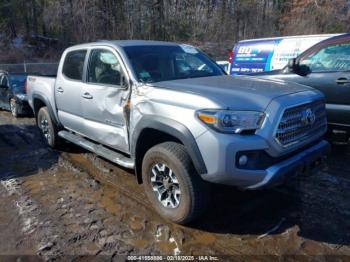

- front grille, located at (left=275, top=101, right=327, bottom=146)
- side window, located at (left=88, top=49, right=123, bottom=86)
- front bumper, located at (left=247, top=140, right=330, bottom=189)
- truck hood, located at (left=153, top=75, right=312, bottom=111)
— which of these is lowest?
front bumper, located at (left=247, top=140, right=330, bottom=189)

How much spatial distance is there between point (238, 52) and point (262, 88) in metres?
6.03

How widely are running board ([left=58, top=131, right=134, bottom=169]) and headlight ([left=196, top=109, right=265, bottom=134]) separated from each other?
1354 millimetres

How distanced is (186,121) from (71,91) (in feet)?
8.60

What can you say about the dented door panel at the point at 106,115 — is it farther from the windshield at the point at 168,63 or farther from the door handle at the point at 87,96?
the windshield at the point at 168,63

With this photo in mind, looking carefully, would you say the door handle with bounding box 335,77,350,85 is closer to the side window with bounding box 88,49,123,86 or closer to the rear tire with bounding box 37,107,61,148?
the side window with bounding box 88,49,123,86

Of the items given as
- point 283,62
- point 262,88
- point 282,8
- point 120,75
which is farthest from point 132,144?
point 282,8

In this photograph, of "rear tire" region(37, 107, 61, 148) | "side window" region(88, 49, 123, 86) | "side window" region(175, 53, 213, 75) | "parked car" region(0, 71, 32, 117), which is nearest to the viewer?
"side window" region(88, 49, 123, 86)

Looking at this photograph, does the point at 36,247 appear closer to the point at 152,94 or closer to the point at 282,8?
the point at 152,94

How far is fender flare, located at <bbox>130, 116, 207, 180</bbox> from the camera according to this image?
3.12 m

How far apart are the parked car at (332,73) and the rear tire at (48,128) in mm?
4215

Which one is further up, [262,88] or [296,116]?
[262,88]

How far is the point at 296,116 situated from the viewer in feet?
11.1

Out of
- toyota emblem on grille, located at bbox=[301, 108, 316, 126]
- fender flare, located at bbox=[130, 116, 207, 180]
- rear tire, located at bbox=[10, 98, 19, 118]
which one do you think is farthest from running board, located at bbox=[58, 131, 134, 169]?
rear tire, located at bbox=[10, 98, 19, 118]

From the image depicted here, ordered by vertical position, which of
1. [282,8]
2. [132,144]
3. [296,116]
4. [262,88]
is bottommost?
[132,144]
